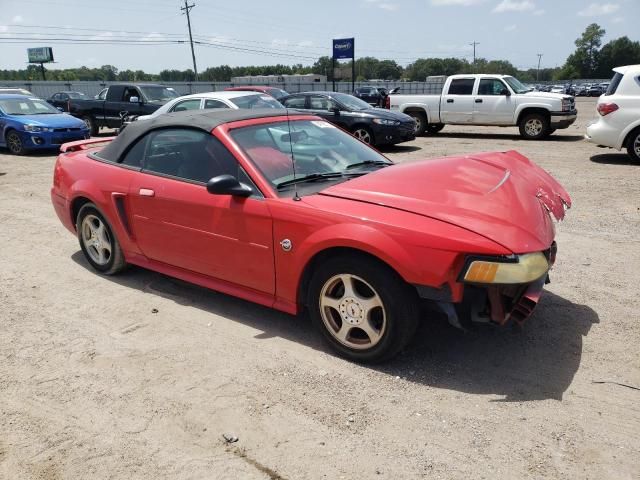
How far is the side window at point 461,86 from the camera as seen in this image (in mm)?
15656

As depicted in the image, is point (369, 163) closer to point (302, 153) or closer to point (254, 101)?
point (302, 153)

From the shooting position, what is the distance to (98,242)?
487cm

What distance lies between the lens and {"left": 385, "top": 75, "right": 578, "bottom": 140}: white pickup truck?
1452 centimetres

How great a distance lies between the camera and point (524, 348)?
342 centimetres

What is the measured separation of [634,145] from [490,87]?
6021 mm

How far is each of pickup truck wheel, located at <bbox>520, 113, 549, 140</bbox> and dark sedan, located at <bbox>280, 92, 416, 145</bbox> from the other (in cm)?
377

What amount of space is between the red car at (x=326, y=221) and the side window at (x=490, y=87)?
12.2 m

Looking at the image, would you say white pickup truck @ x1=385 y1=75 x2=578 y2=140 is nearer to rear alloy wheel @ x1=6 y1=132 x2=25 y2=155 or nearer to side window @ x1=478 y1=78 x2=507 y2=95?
side window @ x1=478 y1=78 x2=507 y2=95

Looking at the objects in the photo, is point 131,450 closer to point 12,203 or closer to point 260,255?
point 260,255

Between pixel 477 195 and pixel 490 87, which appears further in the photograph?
pixel 490 87

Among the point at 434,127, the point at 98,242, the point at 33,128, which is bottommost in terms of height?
the point at 434,127

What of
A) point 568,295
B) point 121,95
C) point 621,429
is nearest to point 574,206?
point 568,295

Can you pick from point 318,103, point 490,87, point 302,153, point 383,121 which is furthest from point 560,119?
point 302,153

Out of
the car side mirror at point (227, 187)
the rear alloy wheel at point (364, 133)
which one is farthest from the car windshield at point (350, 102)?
the car side mirror at point (227, 187)
